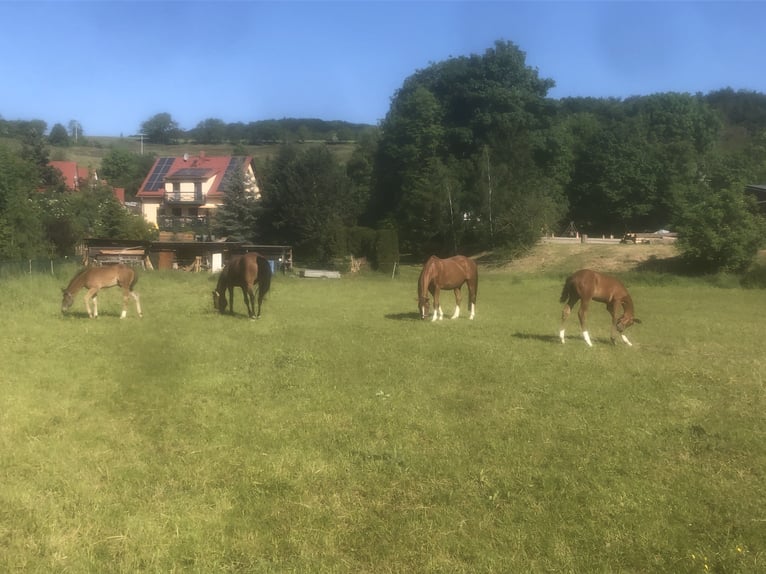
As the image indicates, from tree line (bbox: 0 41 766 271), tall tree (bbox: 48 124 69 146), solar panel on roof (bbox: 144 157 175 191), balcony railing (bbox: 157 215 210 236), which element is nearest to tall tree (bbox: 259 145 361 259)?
tree line (bbox: 0 41 766 271)

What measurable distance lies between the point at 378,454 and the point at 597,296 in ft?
30.4

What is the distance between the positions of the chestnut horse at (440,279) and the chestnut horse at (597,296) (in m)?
4.22

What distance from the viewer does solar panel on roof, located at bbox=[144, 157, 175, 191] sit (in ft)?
253

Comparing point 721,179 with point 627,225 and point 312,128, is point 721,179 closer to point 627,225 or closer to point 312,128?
point 627,225

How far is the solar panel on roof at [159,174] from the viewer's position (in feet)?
253

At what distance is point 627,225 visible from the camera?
68.7m

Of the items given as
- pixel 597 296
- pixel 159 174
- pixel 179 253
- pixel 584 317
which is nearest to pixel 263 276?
pixel 584 317

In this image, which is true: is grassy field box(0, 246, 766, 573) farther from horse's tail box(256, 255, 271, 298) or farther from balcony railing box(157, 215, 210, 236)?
balcony railing box(157, 215, 210, 236)

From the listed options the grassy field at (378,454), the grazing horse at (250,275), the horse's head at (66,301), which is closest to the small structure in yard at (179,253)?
the grazing horse at (250,275)

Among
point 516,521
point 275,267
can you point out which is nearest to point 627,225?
point 275,267

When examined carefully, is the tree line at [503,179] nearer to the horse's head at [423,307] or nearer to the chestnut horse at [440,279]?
the chestnut horse at [440,279]

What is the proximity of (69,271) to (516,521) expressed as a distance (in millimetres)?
28347

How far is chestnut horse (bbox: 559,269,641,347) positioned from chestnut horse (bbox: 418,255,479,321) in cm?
422

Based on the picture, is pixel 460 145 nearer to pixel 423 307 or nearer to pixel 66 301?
pixel 423 307
